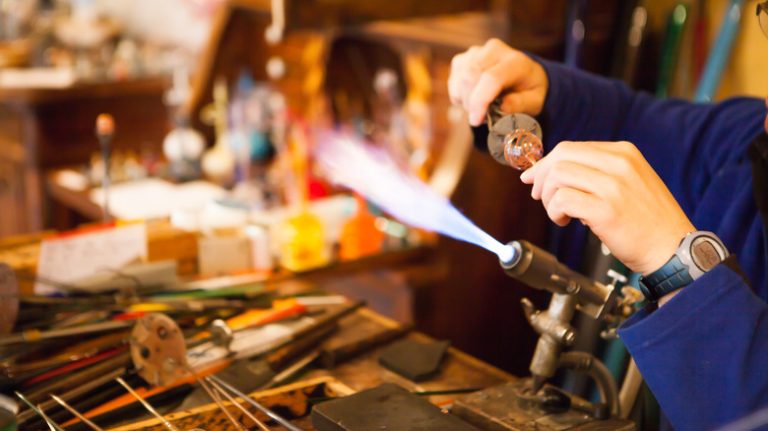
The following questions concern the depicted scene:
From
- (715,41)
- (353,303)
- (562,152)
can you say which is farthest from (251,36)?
(562,152)

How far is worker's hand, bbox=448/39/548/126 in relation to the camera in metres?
1.44

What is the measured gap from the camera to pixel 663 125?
1.67 m

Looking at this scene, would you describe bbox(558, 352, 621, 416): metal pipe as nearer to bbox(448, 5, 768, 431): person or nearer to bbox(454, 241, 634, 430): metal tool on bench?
bbox(454, 241, 634, 430): metal tool on bench

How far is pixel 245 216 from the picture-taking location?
2.39m

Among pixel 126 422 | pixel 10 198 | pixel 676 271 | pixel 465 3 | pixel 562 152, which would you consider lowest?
pixel 10 198

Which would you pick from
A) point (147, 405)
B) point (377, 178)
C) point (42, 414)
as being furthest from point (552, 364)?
point (377, 178)

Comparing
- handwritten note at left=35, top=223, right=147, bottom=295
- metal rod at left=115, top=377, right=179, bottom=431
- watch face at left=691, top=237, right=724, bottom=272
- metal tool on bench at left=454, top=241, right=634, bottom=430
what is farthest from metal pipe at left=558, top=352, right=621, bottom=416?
handwritten note at left=35, top=223, right=147, bottom=295

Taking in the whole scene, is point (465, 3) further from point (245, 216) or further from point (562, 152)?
point (562, 152)

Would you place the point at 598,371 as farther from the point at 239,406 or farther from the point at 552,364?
the point at 239,406

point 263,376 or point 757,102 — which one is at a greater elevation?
point 757,102

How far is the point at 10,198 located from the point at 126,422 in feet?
9.75

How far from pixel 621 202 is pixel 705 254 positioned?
0.11m

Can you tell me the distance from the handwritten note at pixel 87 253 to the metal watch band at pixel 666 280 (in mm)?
1044

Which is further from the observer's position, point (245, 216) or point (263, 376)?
point (245, 216)
